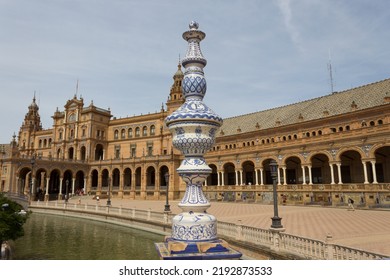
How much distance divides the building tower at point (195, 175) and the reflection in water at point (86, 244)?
297 inches

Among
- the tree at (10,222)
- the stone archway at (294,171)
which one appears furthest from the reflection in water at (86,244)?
the stone archway at (294,171)

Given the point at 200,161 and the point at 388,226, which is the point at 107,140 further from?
the point at 200,161

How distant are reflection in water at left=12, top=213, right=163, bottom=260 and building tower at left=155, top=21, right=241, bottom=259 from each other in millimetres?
7552

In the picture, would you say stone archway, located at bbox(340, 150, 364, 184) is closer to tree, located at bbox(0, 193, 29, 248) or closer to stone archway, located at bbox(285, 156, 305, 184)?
stone archway, located at bbox(285, 156, 305, 184)

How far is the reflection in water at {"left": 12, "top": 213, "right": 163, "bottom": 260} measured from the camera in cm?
1174

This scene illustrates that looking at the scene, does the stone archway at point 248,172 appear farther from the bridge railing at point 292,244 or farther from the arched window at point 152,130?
the bridge railing at point 292,244

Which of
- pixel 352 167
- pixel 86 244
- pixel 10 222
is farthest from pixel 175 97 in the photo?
pixel 10 222

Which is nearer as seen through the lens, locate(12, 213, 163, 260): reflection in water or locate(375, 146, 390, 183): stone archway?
locate(12, 213, 163, 260): reflection in water

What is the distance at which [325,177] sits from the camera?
3319cm

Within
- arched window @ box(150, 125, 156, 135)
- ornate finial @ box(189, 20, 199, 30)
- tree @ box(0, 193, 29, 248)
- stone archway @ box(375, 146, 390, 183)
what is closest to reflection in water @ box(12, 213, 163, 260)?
tree @ box(0, 193, 29, 248)

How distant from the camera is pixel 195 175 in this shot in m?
4.96

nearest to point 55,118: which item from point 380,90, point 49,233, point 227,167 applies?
point 227,167

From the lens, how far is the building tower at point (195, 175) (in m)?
4.60

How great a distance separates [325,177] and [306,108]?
1071cm
